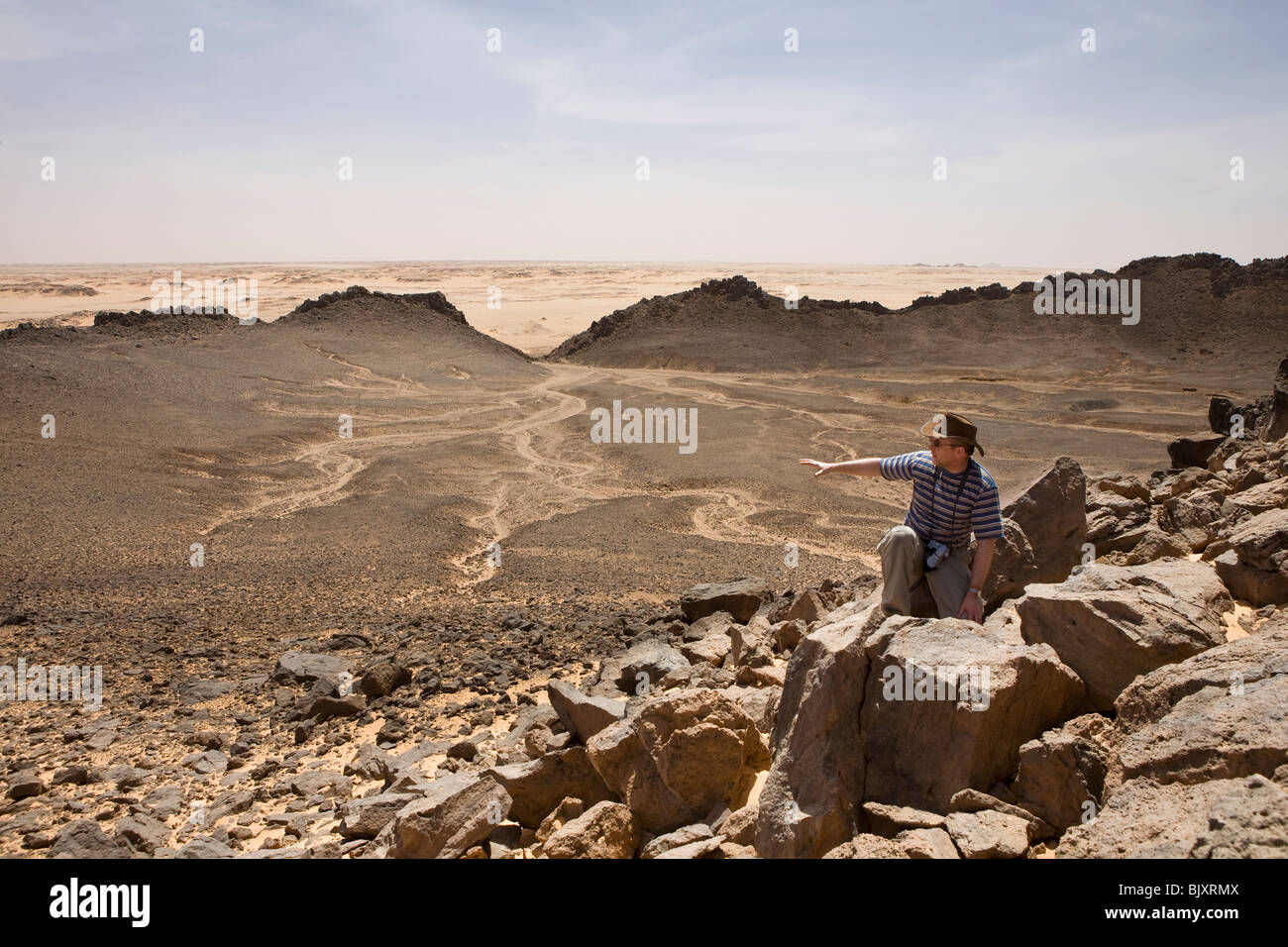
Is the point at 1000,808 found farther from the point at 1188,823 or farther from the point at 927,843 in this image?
the point at 1188,823

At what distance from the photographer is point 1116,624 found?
3.68m

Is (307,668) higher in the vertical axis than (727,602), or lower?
lower

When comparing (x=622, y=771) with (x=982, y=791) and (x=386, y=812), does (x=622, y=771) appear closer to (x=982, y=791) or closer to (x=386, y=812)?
(x=386, y=812)

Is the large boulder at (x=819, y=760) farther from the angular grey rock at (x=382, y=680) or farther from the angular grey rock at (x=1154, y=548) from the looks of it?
the angular grey rock at (x=382, y=680)

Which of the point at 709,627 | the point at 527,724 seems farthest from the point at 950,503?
the point at 709,627

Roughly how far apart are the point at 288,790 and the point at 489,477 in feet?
42.0

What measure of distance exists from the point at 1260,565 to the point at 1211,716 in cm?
233

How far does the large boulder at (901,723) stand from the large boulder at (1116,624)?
19 cm

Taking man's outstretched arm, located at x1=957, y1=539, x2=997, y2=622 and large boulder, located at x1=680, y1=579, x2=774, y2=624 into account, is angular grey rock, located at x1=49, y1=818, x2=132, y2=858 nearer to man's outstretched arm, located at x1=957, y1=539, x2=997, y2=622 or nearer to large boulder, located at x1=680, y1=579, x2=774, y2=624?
man's outstretched arm, located at x1=957, y1=539, x2=997, y2=622

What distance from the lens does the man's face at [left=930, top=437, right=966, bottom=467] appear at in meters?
4.15

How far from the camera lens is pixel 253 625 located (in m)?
8.45

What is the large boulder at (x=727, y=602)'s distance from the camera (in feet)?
26.2

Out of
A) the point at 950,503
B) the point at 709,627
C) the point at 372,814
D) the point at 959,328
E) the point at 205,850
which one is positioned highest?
the point at 959,328
